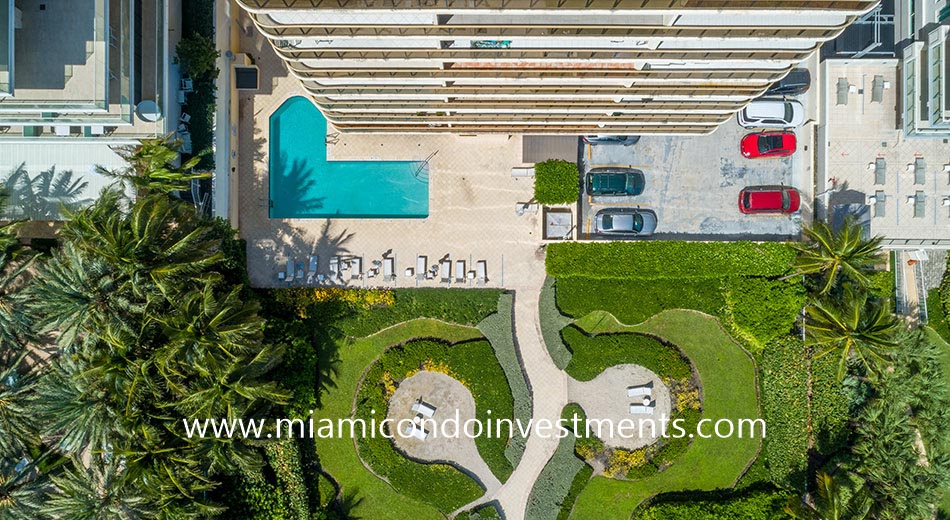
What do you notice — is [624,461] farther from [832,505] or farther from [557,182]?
[557,182]

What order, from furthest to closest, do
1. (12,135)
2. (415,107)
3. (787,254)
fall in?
(787,254), (12,135), (415,107)

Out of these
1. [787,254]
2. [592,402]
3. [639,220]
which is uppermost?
[639,220]

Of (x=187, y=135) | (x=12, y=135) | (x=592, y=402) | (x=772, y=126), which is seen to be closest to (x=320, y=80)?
(x=187, y=135)

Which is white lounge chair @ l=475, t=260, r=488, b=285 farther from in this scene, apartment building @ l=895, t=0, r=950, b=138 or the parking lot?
apartment building @ l=895, t=0, r=950, b=138

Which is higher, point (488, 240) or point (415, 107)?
point (415, 107)

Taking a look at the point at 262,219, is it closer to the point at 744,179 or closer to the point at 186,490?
the point at 186,490

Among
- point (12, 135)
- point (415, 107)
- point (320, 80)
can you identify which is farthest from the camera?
point (12, 135)
